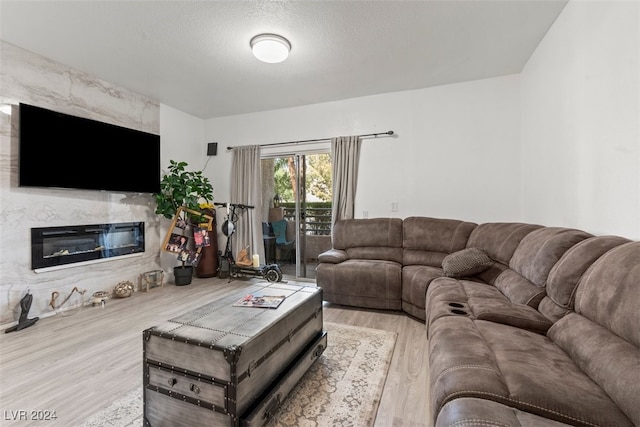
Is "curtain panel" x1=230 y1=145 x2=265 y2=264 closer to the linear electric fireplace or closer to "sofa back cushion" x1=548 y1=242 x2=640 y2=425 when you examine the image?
the linear electric fireplace

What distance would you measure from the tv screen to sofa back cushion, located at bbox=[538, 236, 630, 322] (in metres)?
4.60

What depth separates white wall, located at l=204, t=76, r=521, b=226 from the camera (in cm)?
362

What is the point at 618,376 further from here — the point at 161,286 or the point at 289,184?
the point at 161,286

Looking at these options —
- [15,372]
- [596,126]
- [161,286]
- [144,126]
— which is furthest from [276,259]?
[596,126]

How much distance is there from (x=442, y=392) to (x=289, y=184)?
Result: 400 centimetres

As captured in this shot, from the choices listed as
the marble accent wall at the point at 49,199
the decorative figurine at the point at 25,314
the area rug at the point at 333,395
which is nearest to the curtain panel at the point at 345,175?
the area rug at the point at 333,395

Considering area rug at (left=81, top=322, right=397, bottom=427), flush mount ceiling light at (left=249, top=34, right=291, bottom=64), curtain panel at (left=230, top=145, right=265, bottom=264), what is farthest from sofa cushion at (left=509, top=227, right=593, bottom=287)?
curtain panel at (left=230, top=145, right=265, bottom=264)

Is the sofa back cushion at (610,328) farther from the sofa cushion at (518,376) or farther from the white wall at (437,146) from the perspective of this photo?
the white wall at (437,146)

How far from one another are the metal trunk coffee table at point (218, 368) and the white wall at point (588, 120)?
216 cm

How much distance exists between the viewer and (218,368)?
4.24ft

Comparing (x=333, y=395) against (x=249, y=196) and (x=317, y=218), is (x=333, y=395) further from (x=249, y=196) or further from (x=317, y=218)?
(x=249, y=196)

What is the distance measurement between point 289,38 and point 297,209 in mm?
2595

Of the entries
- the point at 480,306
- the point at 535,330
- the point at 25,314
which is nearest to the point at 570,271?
the point at 535,330

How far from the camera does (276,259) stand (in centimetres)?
501
